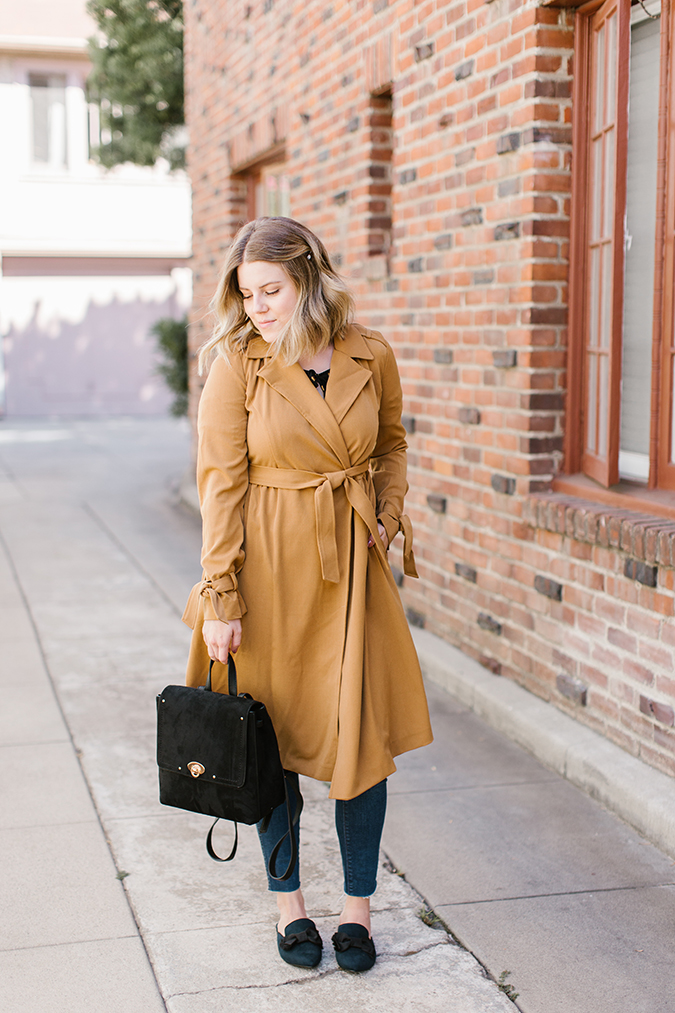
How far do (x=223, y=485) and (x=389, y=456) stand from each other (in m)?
0.60

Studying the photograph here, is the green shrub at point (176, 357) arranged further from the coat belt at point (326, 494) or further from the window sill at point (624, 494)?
the coat belt at point (326, 494)

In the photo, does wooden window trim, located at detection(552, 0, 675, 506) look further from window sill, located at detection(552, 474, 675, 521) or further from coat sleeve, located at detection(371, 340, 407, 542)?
coat sleeve, located at detection(371, 340, 407, 542)

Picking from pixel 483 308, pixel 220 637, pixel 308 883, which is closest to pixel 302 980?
pixel 308 883

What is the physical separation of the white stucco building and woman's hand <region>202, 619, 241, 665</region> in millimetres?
17026

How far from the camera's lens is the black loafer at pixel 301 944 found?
281cm

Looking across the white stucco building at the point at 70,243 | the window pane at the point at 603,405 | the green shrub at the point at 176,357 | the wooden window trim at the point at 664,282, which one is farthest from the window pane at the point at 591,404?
the white stucco building at the point at 70,243

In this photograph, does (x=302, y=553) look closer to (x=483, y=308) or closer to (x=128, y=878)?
(x=128, y=878)

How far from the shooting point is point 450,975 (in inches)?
110

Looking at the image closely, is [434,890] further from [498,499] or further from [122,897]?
[498,499]

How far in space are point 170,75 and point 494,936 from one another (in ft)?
33.8

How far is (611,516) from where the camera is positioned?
3842 millimetres

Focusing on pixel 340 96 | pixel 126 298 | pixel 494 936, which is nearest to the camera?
pixel 494 936

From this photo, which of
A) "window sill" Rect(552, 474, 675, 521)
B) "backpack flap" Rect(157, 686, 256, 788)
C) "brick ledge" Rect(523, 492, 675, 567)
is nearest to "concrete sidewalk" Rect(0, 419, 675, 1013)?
"backpack flap" Rect(157, 686, 256, 788)

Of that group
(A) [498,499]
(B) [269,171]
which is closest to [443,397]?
(A) [498,499]
